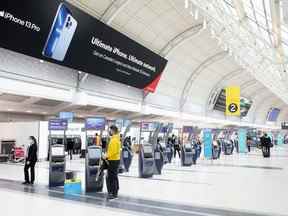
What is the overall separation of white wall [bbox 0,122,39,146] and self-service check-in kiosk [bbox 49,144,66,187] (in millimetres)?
10156

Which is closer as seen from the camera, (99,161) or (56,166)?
(99,161)

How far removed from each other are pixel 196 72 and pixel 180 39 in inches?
299

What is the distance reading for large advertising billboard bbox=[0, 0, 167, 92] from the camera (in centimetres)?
1230

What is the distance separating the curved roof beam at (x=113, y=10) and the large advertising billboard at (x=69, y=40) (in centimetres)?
141

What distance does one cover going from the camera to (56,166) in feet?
30.5

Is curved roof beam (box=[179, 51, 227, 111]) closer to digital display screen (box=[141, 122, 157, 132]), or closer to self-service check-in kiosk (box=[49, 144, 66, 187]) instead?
digital display screen (box=[141, 122, 157, 132])

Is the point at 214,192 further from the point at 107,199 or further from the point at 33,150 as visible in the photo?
the point at 33,150

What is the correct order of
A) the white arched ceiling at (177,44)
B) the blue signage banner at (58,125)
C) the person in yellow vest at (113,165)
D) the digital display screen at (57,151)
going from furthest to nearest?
the white arched ceiling at (177,44), the blue signage banner at (58,125), the digital display screen at (57,151), the person in yellow vest at (113,165)

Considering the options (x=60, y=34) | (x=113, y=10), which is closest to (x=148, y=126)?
(x=60, y=34)

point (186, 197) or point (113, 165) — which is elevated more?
point (113, 165)

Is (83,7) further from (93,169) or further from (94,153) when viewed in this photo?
(93,169)

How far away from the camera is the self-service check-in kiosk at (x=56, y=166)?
9195 mm

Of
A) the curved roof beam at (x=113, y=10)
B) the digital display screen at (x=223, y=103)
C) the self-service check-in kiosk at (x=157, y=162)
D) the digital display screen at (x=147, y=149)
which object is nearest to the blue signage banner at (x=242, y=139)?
the digital display screen at (x=223, y=103)

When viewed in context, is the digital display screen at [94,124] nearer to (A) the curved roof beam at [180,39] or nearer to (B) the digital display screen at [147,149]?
(B) the digital display screen at [147,149]
